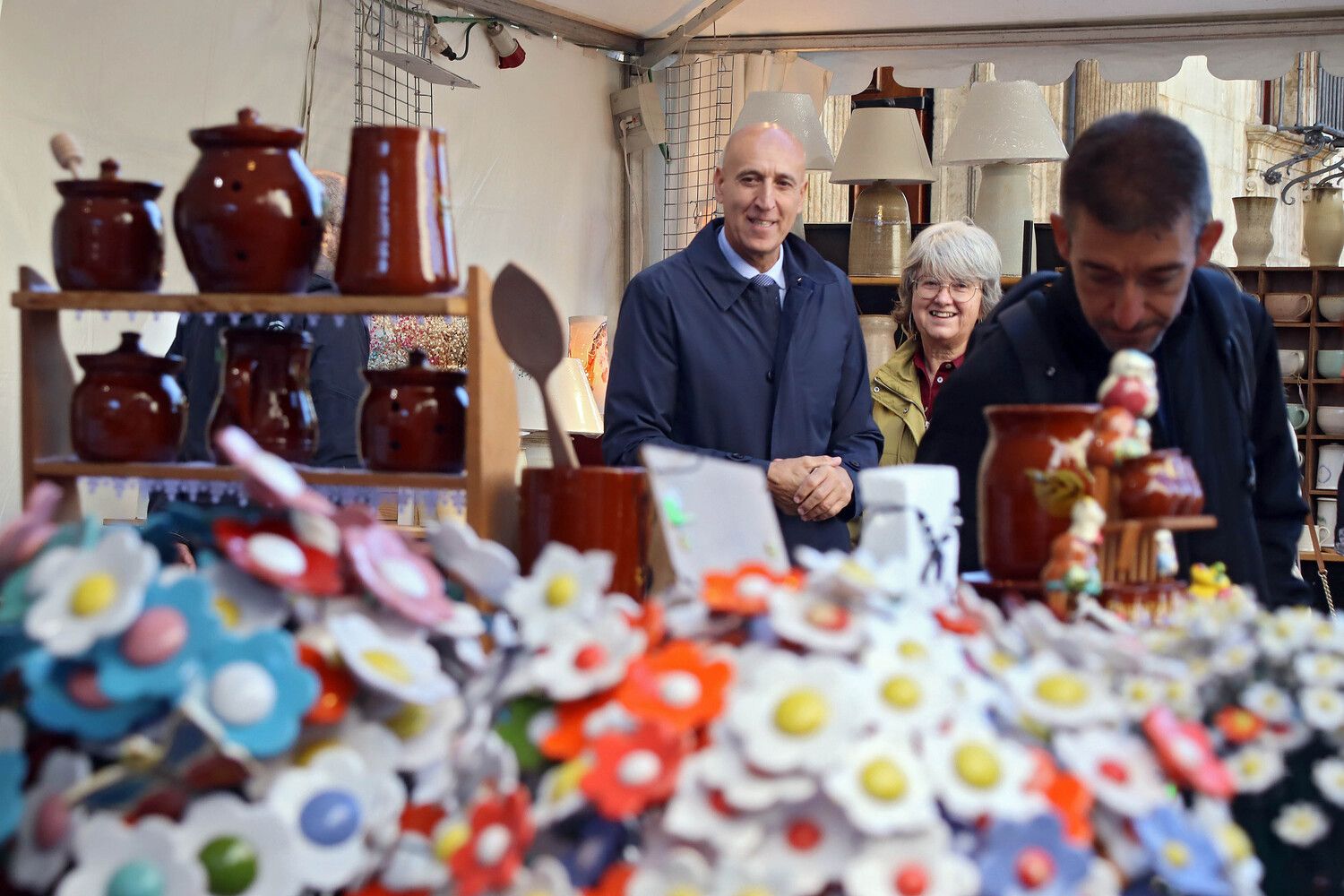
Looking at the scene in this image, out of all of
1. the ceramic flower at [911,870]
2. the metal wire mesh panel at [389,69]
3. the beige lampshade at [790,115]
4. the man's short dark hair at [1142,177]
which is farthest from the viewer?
the beige lampshade at [790,115]

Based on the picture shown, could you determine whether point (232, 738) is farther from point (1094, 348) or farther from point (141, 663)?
point (1094, 348)

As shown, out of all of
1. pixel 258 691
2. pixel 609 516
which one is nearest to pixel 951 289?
pixel 609 516

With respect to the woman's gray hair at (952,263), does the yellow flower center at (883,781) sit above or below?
below

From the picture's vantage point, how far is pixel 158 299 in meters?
1.16

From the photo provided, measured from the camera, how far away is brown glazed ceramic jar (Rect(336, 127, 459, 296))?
111 centimetres

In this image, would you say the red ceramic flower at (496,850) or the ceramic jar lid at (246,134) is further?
the ceramic jar lid at (246,134)

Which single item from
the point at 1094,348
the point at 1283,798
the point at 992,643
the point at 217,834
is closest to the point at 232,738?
the point at 217,834

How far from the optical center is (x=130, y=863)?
0.63 m

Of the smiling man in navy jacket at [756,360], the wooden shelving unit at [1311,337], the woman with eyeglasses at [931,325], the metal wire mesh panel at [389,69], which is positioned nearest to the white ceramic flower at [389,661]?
the smiling man in navy jacket at [756,360]

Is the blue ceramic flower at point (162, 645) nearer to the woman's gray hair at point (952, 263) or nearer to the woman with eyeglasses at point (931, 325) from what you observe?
the woman with eyeglasses at point (931, 325)

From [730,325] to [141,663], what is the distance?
1856mm

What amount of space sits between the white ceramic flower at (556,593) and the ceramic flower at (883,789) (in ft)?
0.67

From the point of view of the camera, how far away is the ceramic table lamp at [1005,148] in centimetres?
442

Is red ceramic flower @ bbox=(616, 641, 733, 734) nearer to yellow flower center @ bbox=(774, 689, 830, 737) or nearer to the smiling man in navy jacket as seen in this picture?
yellow flower center @ bbox=(774, 689, 830, 737)
